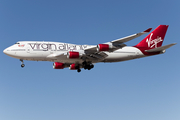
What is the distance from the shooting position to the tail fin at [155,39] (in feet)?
172

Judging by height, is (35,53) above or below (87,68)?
above

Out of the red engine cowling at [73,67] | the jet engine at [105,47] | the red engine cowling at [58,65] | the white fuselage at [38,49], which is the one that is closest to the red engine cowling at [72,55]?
the white fuselage at [38,49]

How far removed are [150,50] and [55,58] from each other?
18103mm

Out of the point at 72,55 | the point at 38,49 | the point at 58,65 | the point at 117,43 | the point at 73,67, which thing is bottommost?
the point at 73,67

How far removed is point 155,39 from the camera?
174 ft

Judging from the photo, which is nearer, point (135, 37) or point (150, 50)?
point (135, 37)

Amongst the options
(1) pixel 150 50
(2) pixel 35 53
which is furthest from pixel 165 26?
(2) pixel 35 53

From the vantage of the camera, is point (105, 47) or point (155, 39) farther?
point (155, 39)

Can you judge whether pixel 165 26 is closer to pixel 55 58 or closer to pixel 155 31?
pixel 155 31

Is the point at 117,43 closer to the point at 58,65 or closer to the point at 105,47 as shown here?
the point at 105,47

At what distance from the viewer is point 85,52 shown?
45875mm

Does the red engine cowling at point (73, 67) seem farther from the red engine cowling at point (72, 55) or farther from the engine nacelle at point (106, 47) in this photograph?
the engine nacelle at point (106, 47)

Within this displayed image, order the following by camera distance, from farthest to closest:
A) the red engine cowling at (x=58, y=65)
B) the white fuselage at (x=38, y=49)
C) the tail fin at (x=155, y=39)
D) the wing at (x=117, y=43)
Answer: the red engine cowling at (x=58, y=65) → the tail fin at (x=155, y=39) → the white fuselage at (x=38, y=49) → the wing at (x=117, y=43)

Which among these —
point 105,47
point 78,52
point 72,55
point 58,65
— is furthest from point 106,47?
point 58,65
